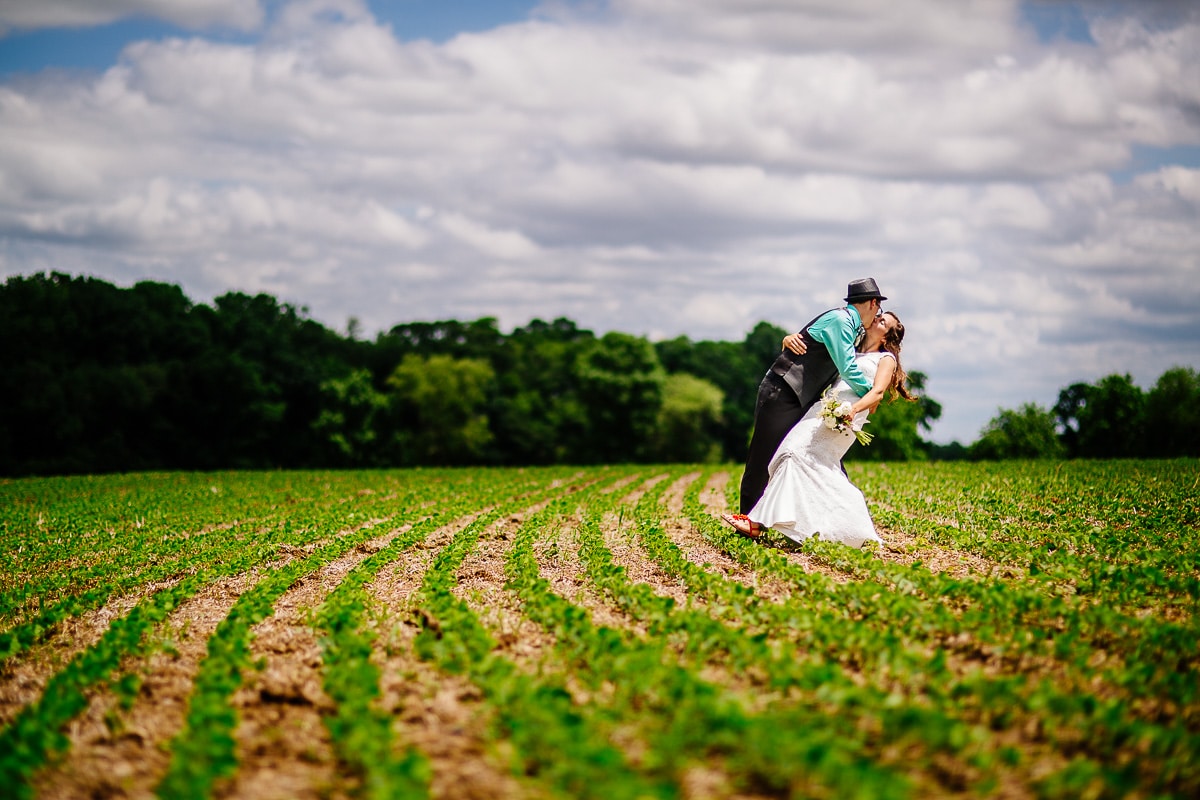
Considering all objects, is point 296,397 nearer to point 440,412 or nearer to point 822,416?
point 440,412

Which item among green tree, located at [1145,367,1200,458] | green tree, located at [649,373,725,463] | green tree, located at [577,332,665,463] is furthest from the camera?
green tree, located at [649,373,725,463]

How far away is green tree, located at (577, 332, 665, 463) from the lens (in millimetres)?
A: 63375

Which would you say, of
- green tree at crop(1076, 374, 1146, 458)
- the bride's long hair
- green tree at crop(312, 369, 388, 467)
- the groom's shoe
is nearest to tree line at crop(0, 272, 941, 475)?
green tree at crop(312, 369, 388, 467)

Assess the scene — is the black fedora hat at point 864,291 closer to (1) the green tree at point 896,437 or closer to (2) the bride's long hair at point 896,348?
(2) the bride's long hair at point 896,348

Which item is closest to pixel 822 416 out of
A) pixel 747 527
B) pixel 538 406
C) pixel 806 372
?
pixel 806 372

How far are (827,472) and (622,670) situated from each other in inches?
211

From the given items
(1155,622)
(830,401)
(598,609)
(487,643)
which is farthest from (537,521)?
(1155,622)

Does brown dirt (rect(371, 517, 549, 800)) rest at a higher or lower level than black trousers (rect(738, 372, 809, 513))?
lower

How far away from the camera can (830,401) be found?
10.2 meters

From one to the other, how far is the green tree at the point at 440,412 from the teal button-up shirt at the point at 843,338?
2120 inches

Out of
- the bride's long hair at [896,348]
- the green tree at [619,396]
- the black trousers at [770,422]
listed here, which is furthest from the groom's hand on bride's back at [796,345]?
the green tree at [619,396]

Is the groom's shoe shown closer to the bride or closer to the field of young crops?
the bride

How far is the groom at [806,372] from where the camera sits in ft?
33.1

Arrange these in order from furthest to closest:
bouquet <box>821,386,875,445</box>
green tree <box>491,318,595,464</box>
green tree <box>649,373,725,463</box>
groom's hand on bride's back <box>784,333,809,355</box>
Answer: green tree <box>491,318,595,464</box>
green tree <box>649,373,725,463</box>
groom's hand on bride's back <box>784,333,809,355</box>
bouquet <box>821,386,875,445</box>
